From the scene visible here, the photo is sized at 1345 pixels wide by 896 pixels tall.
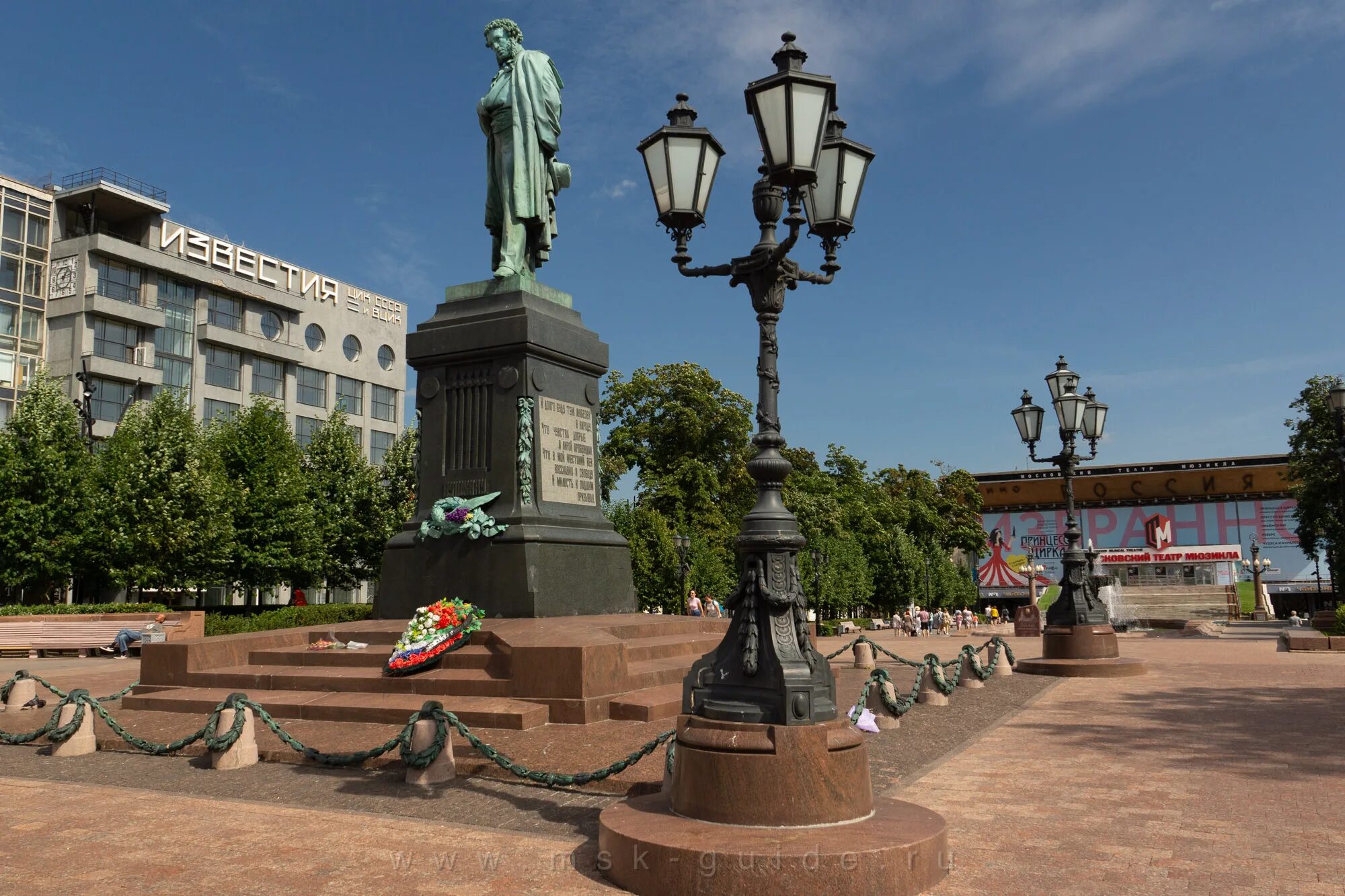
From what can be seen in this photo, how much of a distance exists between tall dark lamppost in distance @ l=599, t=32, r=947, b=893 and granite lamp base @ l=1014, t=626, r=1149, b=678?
1295 cm

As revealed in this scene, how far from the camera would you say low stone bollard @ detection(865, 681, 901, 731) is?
1117 cm

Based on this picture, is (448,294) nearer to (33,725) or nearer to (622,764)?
(33,725)

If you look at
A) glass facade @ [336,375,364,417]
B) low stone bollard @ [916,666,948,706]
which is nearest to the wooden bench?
low stone bollard @ [916,666,948,706]

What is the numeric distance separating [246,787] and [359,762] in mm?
923

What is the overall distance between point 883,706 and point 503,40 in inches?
461

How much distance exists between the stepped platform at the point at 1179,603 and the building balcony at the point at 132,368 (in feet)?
184

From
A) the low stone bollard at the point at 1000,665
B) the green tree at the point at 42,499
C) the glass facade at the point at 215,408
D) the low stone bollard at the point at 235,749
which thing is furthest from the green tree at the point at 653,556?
the low stone bollard at the point at 235,749

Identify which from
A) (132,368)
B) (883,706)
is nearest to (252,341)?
(132,368)

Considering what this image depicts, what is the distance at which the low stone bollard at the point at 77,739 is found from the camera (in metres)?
10.3

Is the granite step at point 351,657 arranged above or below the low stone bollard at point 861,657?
above

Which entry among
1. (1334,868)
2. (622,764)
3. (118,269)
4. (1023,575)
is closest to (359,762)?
(622,764)

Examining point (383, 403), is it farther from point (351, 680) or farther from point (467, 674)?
point (467, 674)

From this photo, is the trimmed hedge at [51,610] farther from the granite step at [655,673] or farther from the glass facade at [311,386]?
the glass facade at [311,386]

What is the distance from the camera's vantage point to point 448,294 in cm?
1544
